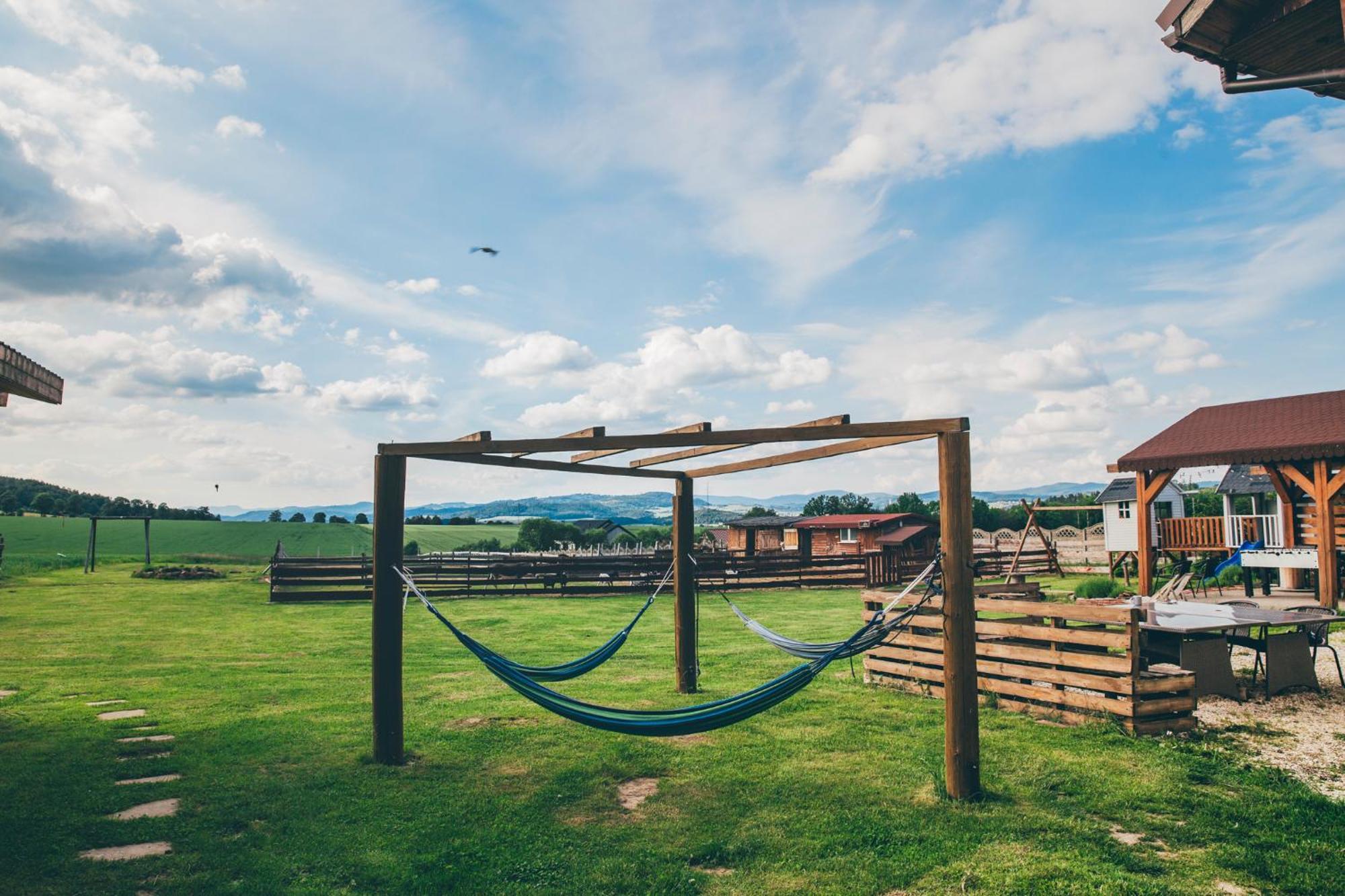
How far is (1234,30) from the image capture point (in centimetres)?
510

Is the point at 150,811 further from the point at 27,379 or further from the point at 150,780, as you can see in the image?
the point at 27,379

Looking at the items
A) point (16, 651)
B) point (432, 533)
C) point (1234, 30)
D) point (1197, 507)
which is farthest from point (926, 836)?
point (432, 533)

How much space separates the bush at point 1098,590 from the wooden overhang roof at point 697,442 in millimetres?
13948

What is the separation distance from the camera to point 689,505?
8.80 metres

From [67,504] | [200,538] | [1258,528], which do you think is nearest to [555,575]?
[1258,528]

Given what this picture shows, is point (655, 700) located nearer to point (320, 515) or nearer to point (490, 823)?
point (490, 823)

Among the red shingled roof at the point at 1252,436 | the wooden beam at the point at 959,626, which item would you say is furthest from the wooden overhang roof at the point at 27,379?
the red shingled roof at the point at 1252,436

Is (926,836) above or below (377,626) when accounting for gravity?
below

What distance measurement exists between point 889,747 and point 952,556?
2.15 meters

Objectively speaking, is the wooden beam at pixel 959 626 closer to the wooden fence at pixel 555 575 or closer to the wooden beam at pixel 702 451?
the wooden beam at pixel 702 451

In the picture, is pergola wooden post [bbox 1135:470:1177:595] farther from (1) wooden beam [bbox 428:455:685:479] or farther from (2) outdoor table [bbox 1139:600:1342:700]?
(1) wooden beam [bbox 428:455:685:479]

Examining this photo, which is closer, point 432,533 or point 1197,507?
point 1197,507

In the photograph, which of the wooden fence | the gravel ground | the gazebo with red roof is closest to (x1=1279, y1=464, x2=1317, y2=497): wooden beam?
the gazebo with red roof

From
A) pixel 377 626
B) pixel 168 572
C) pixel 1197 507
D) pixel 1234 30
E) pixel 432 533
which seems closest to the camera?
pixel 1234 30
